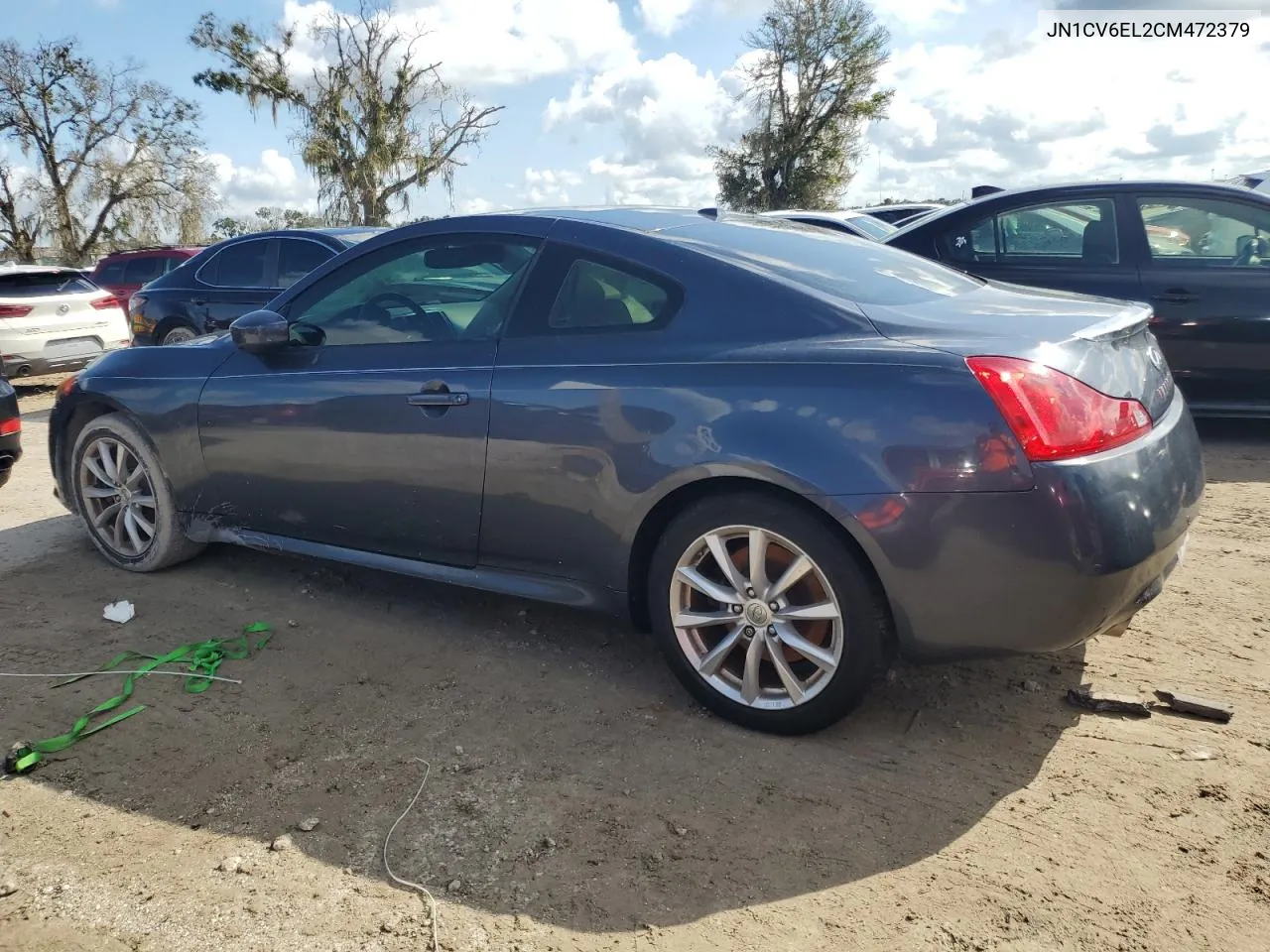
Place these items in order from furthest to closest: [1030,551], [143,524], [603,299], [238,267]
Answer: [238,267] → [143,524] → [603,299] → [1030,551]

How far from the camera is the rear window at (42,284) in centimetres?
1110

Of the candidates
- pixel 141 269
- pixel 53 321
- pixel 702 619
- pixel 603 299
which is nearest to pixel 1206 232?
pixel 603 299

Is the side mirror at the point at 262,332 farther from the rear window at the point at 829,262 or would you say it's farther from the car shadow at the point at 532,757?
the rear window at the point at 829,262

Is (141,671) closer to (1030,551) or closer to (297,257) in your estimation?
(1030,551)

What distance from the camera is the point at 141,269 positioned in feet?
51.5

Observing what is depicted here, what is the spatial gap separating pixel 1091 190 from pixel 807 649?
4.83m

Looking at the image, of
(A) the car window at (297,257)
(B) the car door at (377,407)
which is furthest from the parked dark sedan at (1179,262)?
(A) the car window at (297,257)

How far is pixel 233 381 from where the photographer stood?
4125mm

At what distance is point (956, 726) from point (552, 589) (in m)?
1.34

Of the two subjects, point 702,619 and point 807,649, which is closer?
point 807,649

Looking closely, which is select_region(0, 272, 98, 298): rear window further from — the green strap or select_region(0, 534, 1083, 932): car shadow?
the green strap

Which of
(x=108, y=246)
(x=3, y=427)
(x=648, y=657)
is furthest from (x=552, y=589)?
(x=108, y=246)

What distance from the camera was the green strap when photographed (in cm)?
307

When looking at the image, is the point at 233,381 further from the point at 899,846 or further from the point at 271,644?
the point at 899,846
